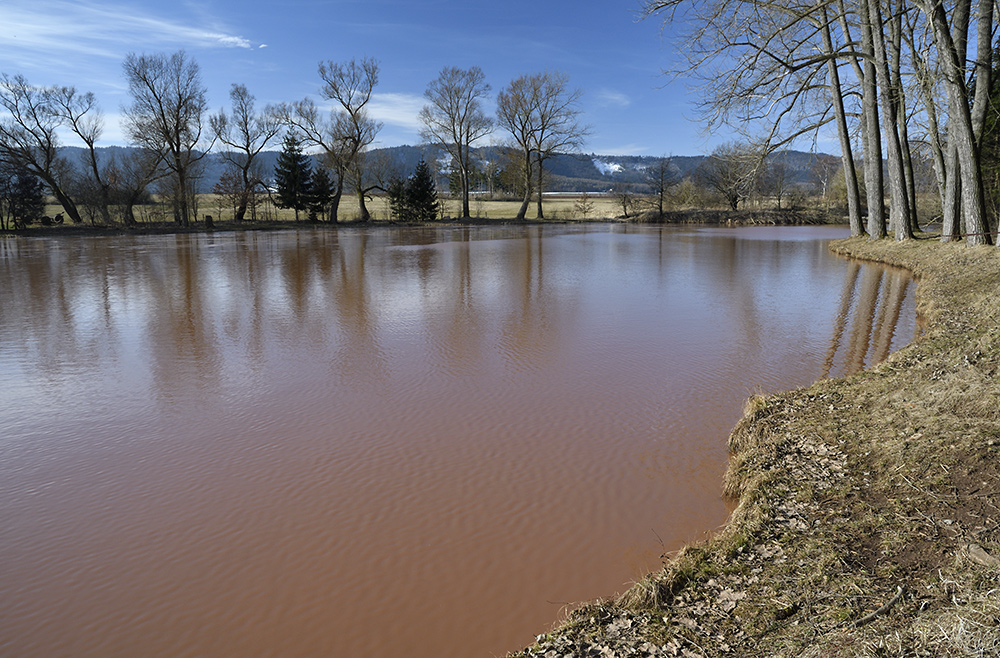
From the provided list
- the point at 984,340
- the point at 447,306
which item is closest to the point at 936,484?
the point at 984,340

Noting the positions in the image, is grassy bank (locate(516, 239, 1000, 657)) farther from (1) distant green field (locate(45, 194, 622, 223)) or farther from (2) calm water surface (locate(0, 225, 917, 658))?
(1) distant green field (locate(45, 194, 622, 223))

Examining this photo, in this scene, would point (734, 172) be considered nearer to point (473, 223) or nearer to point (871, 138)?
point (871, 138)

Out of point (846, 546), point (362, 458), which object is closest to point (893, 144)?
point (846, 546)

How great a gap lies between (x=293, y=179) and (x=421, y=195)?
985cm

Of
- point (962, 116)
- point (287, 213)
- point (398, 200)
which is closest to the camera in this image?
point (962, 116)

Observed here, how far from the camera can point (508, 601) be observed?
11.0ft

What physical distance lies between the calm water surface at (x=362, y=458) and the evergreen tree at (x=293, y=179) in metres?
36.1

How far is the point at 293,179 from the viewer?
151ft

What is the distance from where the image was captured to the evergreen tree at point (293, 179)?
45719 millimetres

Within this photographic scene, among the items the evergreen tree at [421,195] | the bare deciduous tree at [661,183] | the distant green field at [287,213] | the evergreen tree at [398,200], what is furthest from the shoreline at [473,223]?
the bare deciduous tree at [661,183]

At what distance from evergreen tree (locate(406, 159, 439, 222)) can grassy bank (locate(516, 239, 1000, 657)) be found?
45.6 meters

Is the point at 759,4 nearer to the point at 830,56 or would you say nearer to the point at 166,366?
the point at 830,56

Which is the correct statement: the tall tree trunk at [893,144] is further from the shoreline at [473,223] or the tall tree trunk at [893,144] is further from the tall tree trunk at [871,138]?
the shoreline at [473,223]

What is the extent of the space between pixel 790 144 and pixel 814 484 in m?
20.4
